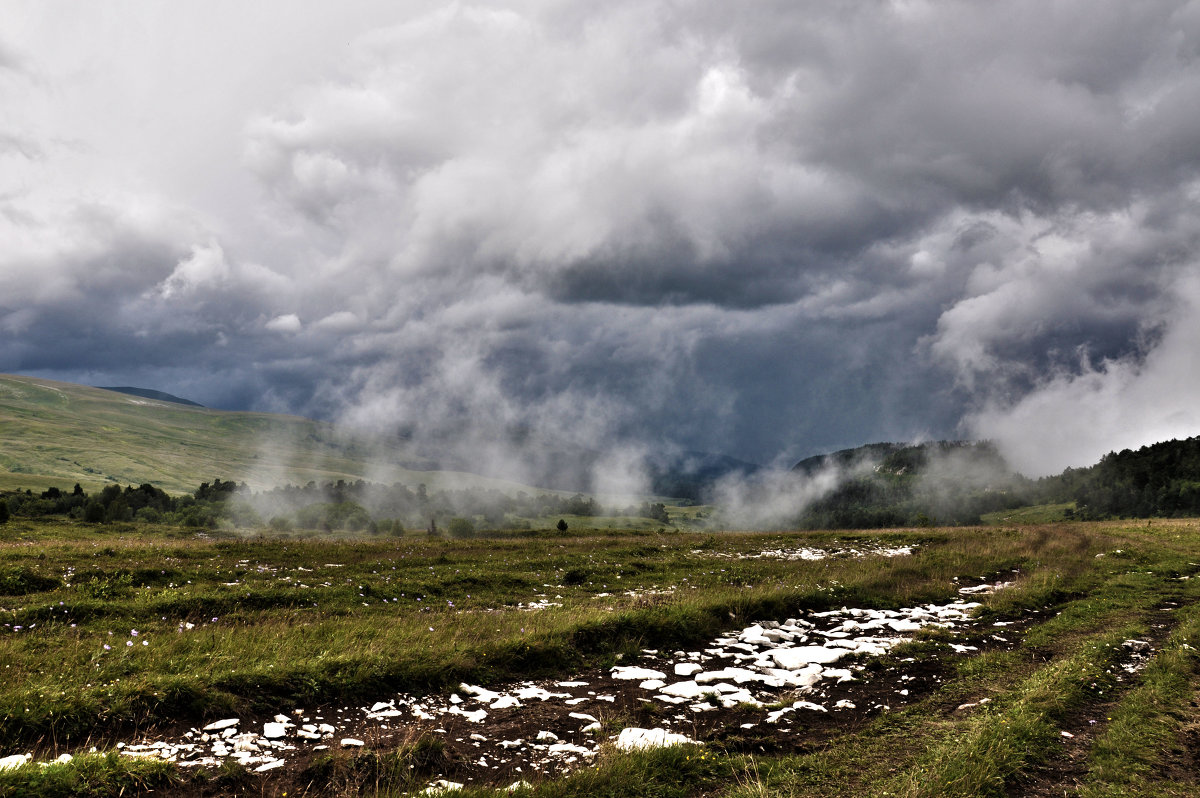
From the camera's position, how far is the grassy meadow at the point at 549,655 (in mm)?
7027

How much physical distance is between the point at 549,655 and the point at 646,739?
4.37m

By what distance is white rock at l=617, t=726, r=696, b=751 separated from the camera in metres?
7.68

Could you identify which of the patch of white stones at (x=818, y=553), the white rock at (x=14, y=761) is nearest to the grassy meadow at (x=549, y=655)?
the white rock at (x=14, y=761)

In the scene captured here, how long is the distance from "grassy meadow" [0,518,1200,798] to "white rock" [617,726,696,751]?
32 centimetres

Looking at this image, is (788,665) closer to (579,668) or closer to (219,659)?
(579,668)

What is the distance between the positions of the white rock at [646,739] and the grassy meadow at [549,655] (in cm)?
32

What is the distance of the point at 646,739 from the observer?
26.1 ft

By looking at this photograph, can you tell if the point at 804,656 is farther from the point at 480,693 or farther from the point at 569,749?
the point at 480,693

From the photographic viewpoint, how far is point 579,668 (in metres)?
11.9

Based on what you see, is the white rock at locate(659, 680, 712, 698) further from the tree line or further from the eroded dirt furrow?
the tree line

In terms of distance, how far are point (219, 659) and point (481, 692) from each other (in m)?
4.53

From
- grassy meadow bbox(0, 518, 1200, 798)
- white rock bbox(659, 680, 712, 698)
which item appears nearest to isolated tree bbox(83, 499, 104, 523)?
grassy meadow bbox(0, 518, 1200, 798)

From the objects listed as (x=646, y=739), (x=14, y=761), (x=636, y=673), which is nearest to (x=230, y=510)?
(x=636, y=673)

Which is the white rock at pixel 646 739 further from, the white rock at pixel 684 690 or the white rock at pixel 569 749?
the white rock at pixel 684 690
